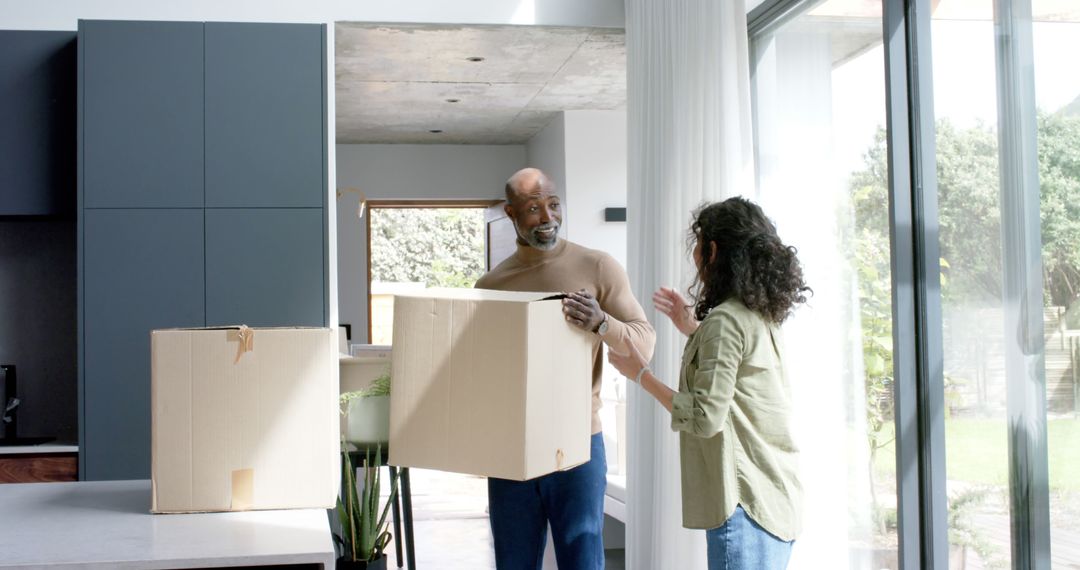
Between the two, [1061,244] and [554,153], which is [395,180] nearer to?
[554,153]

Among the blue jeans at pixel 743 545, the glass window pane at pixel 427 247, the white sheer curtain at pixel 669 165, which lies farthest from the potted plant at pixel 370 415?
the glass window pane at pixel 427 247

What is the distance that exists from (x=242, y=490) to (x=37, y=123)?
2605 millimetres

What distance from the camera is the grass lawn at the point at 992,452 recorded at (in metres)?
2.18

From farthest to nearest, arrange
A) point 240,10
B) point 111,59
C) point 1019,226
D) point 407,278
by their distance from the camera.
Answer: point 407,278
point 240,10
point 111,59
point 1019,226

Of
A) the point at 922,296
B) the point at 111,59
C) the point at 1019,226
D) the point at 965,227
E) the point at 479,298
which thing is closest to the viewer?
the point at 479,298

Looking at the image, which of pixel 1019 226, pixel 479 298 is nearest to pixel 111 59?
pixel 479 298

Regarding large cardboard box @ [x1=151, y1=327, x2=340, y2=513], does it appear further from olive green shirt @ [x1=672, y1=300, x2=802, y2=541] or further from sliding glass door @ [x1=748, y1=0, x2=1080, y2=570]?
sliding glass door @ [x1=748, y1=0, x2=1080, y2=570]

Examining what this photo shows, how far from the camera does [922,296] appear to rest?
2.73 metres

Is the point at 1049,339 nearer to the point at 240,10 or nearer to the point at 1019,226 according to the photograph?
the point at 1019,226

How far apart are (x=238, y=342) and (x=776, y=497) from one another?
1125 mm

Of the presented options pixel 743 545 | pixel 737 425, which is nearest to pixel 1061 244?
pixel 737 425

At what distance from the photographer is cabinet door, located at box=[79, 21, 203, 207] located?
3.78m

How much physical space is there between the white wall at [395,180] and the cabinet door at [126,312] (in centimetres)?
389

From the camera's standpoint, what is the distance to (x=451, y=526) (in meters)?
5.84
